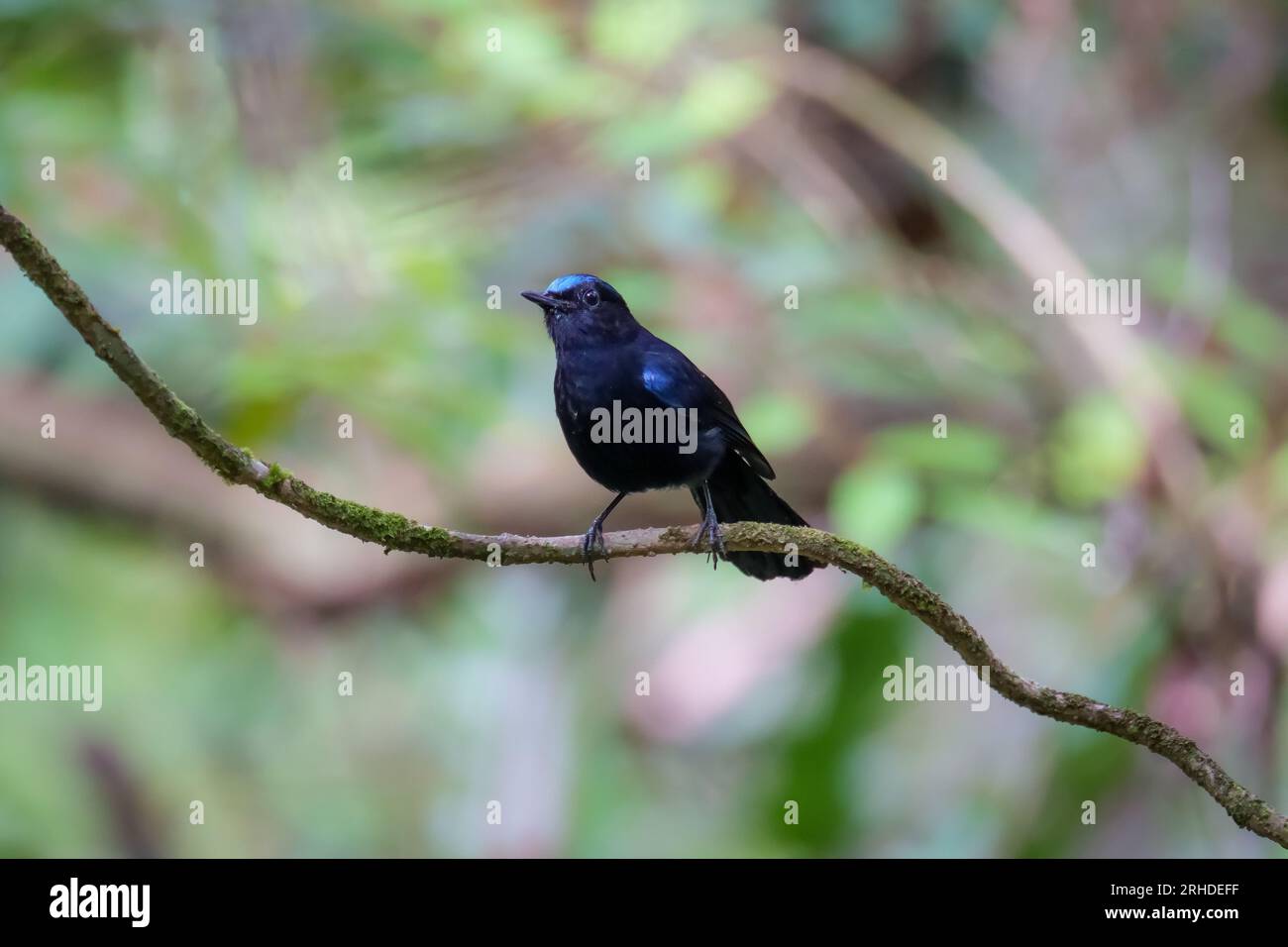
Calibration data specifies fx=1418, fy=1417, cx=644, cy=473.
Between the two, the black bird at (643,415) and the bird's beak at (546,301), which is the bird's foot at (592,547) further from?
the bird's beak at (546,301)

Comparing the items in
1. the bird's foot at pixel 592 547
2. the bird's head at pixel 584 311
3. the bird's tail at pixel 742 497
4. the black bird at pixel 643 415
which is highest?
the bird's head at pixel 584 311

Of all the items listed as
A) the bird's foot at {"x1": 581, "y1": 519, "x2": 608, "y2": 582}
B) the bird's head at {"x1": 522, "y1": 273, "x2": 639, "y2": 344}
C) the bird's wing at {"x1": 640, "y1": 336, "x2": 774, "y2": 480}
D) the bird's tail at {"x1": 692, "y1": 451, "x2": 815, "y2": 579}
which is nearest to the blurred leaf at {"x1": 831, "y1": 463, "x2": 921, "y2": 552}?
the bird's tail at {"x1": 692, "y1": 451, "x2": 815, "y2": 579}

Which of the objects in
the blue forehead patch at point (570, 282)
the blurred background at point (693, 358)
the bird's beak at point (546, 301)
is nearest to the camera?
the bird's beak at point (546, 301)

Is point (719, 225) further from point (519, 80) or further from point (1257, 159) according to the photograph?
point (1257, 159)

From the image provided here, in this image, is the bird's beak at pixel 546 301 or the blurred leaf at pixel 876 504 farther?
the blurred leaf at pixel 876 504

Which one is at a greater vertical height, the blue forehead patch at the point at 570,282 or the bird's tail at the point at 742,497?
the blue forehead patch at the point at 570,282

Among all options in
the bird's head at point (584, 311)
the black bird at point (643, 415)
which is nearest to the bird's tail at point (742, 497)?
the black bird at point (643, 415)

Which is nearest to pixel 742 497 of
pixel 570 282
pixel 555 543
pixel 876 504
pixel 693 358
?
pixel 570 282

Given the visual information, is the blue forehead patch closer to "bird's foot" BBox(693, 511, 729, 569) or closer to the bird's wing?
the bird's wing

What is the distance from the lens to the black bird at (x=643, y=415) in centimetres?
379

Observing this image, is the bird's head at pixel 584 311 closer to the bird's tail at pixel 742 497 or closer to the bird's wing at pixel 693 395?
the bird's wing at pixel 693 395

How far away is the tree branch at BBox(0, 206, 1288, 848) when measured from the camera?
7.99 feet

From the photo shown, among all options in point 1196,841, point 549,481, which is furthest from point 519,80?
point 1196,841

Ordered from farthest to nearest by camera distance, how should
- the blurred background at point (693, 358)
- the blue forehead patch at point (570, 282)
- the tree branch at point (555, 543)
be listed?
the blurred background at point (693, 358)
the blue forehead patch at point (570, 282)
the tree branch at point (555, 543)
